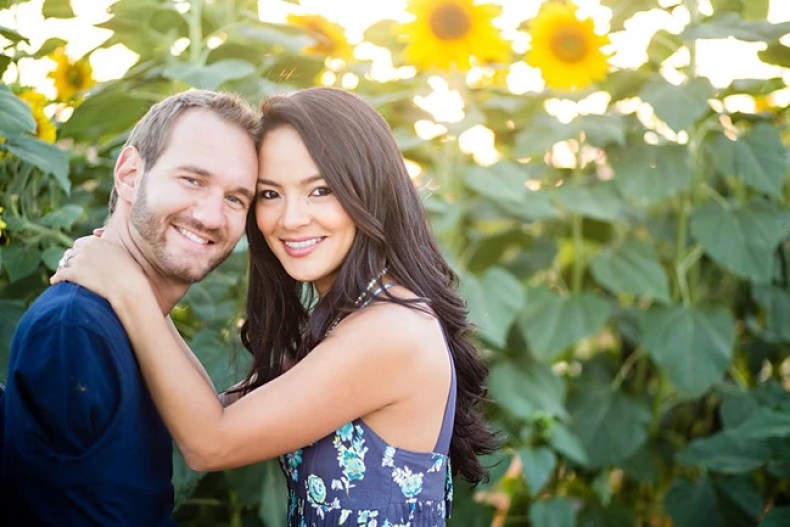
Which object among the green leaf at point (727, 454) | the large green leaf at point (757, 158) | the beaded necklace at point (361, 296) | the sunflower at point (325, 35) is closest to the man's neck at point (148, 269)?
the beaded necklace at point (361, 296)

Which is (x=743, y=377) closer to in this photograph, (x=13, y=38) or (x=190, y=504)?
(x=190, y=504)

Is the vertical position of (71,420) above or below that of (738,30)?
above

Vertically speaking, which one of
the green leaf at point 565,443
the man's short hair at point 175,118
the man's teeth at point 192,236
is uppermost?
the man's short hair at point 175,118

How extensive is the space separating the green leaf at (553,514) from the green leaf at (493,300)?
0.53m

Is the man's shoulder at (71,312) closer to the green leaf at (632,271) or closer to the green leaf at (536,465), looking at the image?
the green leaf at (536,465)

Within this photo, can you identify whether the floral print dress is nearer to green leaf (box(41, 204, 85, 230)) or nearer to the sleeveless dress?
the sleeveless dress

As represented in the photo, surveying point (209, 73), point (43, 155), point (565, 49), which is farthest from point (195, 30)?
point (565, 49)

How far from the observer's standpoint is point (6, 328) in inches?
88.7

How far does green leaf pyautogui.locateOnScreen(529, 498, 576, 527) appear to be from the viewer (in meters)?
3.09

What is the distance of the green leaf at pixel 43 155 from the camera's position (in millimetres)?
2242

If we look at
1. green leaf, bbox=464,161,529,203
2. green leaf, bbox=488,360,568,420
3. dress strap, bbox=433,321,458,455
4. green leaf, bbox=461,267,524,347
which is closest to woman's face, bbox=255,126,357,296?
dress strap, bbox=433,321,458,455

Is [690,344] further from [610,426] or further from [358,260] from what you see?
[358,260]

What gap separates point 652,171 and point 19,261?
1.97 m

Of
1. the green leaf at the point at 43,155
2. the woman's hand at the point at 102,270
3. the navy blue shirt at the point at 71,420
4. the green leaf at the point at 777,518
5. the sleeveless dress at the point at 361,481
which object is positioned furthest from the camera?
the green leaf at the point at 777,518
